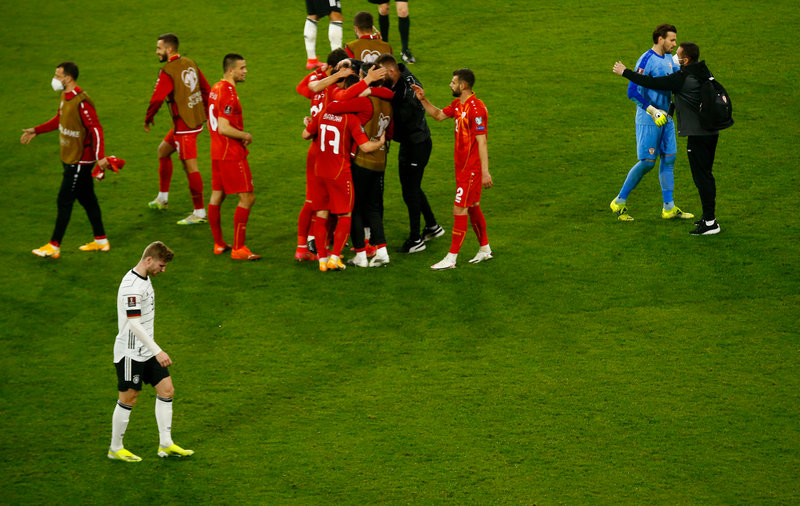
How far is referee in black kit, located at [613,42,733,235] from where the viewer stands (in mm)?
8703

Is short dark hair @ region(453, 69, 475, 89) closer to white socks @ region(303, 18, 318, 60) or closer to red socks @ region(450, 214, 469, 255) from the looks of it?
red socks @ region(450, 214, 469, 255)

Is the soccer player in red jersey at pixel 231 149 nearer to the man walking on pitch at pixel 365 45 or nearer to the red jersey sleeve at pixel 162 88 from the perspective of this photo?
the red jersey sleeve at pixel 162 88

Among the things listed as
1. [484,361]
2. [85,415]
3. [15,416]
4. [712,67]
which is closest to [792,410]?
[484,361]

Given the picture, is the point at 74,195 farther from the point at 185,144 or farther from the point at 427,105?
the point at 427,105

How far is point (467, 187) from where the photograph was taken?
8180 mm

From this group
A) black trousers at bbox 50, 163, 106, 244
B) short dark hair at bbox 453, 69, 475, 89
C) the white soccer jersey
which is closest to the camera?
the white soccer jersey

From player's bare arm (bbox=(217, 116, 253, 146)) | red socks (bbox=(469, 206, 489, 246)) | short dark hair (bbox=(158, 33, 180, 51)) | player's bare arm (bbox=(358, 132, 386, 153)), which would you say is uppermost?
short dark hair (bbox=(158, 33, 180, 51))

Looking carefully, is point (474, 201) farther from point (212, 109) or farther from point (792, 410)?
point (792, 410)

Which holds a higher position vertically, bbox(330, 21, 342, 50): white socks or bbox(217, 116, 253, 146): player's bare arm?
bbox(330, 21, 342, 50): white socks

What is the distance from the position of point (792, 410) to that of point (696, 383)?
2.40 ft

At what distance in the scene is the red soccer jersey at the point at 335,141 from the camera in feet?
26.9

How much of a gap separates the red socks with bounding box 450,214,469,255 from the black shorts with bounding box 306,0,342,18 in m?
5.92

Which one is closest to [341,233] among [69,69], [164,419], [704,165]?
[164,419]

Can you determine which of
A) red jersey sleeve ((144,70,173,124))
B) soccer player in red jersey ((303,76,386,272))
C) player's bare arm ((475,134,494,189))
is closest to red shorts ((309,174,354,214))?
soccer player in red jersey ((303,76,386,272))
